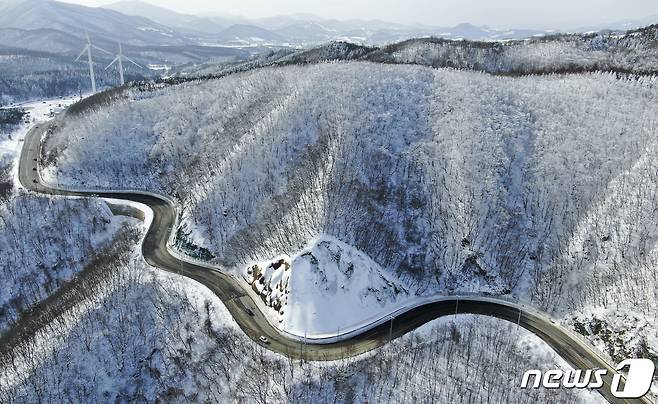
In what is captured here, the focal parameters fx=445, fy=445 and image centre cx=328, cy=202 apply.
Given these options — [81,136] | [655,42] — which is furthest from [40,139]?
[655,42]

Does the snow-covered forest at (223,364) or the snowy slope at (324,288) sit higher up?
the snowy slope at (324,288)

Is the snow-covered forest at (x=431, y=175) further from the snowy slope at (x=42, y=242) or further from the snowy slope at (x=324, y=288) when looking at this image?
the snowy slope at (x=42, y=242)

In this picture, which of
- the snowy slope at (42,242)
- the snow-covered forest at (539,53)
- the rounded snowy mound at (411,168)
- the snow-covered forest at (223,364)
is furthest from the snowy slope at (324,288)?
the snow-covered forest at (539,53)

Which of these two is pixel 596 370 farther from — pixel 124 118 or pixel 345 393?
pixel 124 118

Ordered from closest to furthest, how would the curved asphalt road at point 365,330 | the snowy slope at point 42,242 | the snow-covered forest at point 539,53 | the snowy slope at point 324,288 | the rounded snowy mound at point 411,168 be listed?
the curved asphalt road at point 365,330, the snowy slope at point 324,288, the rounded snowy mound at point 411,168, the snowy slope at point 42,242, the snow-covered forest at point 539,53

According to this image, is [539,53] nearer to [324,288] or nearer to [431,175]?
[431,175]

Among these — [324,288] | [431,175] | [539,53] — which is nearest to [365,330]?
[324,288]
